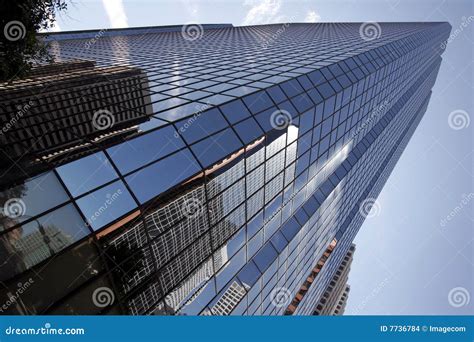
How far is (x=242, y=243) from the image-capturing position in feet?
56.3

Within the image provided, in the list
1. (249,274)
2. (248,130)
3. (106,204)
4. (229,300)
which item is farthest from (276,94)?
(229,300)

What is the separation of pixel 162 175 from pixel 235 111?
617 centimetres

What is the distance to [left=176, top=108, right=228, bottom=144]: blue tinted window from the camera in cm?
1270

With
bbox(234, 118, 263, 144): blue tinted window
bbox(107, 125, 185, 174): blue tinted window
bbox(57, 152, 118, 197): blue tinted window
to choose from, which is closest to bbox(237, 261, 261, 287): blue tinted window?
bbox(234, 118, 263, 144): blue tinted window

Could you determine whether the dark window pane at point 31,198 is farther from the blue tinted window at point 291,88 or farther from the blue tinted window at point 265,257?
the blue tinted window at point 265,257

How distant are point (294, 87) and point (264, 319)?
15189 millimetres

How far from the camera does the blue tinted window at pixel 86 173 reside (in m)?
8.77

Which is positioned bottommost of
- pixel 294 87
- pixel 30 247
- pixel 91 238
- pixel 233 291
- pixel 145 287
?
pixel 233 291

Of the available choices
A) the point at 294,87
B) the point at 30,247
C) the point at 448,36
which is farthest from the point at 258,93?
the point at 448,36

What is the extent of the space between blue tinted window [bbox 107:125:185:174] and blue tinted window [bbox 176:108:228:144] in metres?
0.47

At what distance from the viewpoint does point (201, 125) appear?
1340 centimetres

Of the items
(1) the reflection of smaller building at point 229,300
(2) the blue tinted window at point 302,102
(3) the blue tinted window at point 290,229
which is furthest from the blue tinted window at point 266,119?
(3) the blue tinted window at point 290,229

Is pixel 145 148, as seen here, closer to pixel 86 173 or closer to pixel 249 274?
pixel 86 173

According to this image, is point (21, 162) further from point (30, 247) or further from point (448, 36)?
point (448, 36)
